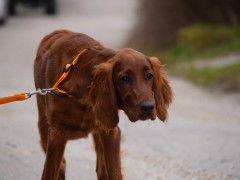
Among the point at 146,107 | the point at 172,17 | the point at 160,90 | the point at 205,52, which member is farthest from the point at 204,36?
the point at 146,107

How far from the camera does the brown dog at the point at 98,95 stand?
16.8 feet

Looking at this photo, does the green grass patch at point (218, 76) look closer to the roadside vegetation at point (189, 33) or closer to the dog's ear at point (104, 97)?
the roadside vegetation at point (189, 33)

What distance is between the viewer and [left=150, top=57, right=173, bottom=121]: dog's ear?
209 inches

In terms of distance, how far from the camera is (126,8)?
95.8 feet

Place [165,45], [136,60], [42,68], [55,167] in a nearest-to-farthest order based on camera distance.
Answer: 1. [136,60]
2. [55,167]
3. [42,68]
4. [165,45]

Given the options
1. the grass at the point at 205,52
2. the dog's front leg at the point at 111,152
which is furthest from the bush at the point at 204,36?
the dog's front leg at the point at 111,152

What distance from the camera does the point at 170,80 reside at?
16578 millimetres

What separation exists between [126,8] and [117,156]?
932 inches

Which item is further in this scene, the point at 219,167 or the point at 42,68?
the point at 219,167

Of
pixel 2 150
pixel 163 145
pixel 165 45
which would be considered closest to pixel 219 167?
pixel 163 145

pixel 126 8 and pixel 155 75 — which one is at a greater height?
pixel 155 75

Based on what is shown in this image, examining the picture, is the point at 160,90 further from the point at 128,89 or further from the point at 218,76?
the point at 218,76

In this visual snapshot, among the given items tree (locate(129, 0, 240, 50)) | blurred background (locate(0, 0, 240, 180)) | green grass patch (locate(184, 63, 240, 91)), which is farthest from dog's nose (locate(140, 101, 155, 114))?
tree (locate(129, 0, 240, 50))

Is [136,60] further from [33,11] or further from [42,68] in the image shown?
[33,11]
